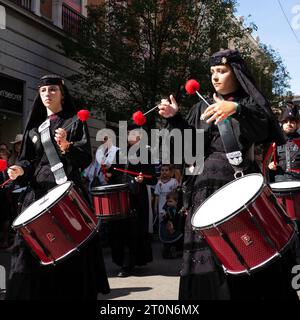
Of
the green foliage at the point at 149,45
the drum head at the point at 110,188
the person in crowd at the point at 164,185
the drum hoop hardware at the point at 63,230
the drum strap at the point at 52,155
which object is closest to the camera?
the drum hoop hardware at the point at 63,230

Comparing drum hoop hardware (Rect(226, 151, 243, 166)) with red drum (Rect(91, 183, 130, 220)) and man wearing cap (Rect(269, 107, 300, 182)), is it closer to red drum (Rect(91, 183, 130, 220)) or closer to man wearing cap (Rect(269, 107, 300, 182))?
red drum (Rect(91, 183, 130, 220))

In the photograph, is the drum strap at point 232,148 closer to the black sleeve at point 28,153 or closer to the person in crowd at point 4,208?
the black sleeve at point 28,153

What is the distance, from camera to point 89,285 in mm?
4031

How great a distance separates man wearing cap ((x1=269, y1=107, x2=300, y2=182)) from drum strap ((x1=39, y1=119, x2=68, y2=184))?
12.0ft

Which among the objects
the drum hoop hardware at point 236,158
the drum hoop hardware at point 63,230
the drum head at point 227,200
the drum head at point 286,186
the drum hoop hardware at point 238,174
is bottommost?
the drum head at point 286,186

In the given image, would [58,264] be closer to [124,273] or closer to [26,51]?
[124,273]

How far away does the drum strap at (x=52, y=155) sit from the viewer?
4055 mm

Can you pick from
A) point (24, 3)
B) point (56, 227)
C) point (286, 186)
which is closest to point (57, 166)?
point (56, 227)

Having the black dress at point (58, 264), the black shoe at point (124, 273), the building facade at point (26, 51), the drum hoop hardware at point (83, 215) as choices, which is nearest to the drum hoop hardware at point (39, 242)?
the black dress at point (58, 264)

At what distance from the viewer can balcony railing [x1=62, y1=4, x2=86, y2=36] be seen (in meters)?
16.3

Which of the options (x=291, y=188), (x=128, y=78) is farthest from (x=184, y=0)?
(x=291, y=188)

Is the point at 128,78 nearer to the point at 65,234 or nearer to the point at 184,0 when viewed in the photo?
the point at 184,0

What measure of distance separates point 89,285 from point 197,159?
1286mm
